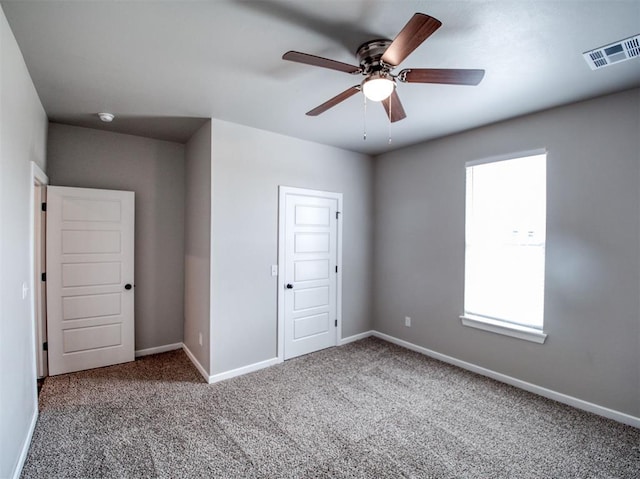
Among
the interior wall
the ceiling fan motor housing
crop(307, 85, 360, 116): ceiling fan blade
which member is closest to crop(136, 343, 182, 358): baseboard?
the interior wall

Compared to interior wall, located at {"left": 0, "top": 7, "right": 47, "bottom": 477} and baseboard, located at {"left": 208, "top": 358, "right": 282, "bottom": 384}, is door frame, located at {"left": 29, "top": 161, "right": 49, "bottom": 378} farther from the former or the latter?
baseboard, located at {"left": 208, "top": 358, "right": 282, "bottom": 384}

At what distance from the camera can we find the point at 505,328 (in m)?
3.20

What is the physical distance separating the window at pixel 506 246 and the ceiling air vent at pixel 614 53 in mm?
992

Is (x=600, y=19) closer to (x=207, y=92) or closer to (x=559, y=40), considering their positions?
(x=559, y=40)

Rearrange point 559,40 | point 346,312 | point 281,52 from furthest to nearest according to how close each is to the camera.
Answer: point 346,312, point 281,52, point 559,40

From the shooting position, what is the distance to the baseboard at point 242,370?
319 centimetres

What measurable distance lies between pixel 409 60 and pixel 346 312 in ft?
10.5

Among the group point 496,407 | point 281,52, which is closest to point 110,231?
point 281,52

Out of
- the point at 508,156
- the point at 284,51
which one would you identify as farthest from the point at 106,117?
the point at 508,156

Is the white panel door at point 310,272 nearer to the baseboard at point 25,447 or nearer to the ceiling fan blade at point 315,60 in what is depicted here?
the ceiling fan blade at point 315,60

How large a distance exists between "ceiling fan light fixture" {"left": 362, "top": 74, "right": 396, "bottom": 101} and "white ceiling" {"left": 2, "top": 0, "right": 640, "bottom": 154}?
257mm

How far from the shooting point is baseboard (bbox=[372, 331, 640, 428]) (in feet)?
8.29

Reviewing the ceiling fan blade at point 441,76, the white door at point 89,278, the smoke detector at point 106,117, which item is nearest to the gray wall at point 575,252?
the ceiling fan blade at point 441,76

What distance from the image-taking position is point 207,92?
102 inches
